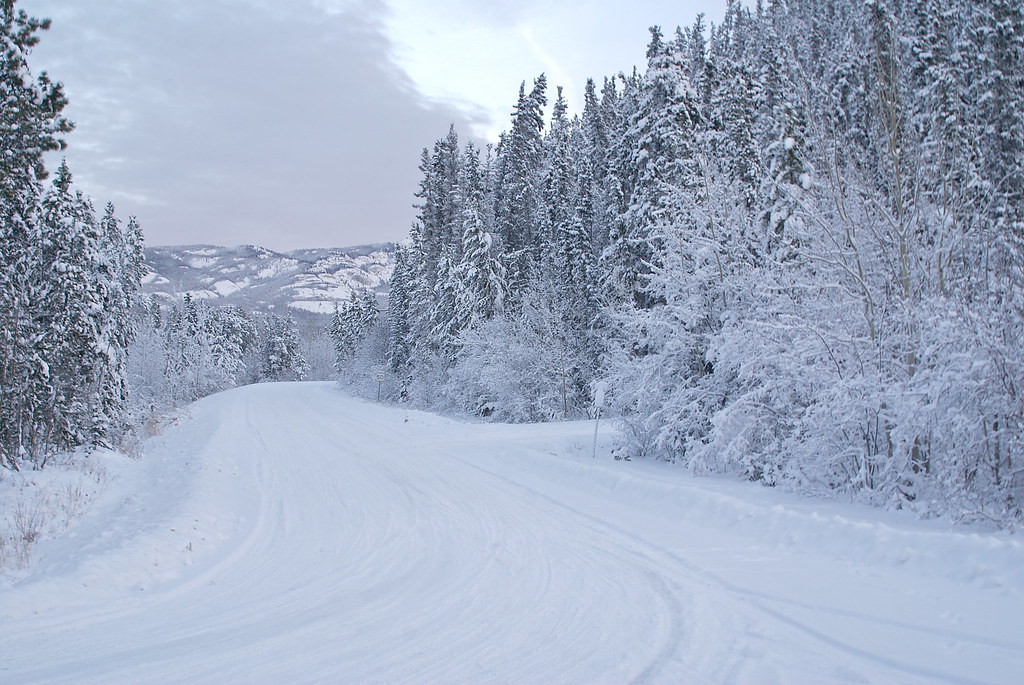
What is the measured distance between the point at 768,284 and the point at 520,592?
773 centimetres

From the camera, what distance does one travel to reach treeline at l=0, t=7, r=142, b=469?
11.4 m

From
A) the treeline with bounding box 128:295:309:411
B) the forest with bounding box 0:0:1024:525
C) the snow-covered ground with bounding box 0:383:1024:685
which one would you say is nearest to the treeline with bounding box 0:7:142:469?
the forest with bounding box 0:0:1024:525

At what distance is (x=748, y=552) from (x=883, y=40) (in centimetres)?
859

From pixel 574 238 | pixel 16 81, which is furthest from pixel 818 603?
pixel 574 238

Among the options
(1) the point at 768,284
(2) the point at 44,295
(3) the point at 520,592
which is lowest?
(3) the point at 520,592

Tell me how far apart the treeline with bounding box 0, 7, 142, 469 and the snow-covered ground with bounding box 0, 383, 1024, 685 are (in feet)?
20.1

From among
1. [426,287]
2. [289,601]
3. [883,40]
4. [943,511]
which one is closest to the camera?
[289,601]

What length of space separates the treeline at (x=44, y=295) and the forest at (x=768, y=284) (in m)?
0.07

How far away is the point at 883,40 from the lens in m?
9.76

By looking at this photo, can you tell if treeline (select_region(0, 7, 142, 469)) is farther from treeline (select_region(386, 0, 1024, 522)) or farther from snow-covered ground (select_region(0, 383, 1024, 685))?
treeline (select_region(386, 0, 1024, 522))

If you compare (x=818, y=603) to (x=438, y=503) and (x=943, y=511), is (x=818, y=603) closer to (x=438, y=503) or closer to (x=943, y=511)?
(x=943, y=511)

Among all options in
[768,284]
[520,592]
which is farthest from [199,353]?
[520,592]

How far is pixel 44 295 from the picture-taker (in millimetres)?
16188

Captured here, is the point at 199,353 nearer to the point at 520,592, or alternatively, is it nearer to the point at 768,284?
the point at 768,284
